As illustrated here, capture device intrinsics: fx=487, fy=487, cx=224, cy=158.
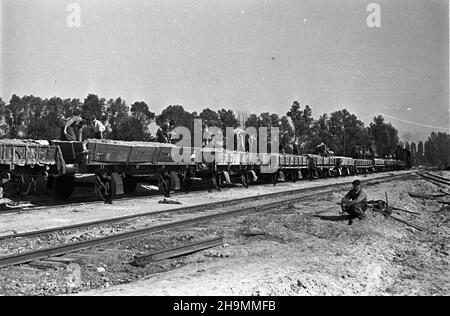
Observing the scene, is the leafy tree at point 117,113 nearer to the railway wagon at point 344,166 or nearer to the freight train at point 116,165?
the railway wagon at point 344,166

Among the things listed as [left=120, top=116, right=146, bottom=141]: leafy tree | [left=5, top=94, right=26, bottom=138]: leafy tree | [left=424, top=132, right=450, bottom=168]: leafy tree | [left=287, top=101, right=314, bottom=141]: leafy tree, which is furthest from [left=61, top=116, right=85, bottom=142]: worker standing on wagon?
[left=424, top=132, right=450, bottom=168]: leafy tree

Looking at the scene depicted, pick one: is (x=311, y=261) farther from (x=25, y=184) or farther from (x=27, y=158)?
(x=25, y=184)

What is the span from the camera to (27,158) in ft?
39.5

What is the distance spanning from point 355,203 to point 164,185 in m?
7.99

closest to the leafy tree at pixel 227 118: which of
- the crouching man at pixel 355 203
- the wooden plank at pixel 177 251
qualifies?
the crouching man at pixel 355 203

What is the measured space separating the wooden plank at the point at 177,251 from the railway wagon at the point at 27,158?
20.8 ft

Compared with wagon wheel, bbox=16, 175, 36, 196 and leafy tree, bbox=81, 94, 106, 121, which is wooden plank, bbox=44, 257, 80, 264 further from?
leafy tree, bbox=81, 94, 106, 121

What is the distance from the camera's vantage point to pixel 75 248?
7.23 metres

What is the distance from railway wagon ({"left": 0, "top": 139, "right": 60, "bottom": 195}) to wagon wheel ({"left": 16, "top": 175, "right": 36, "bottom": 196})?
2200 millimetres

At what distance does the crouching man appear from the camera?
1070 cm

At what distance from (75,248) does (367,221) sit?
21.1ft

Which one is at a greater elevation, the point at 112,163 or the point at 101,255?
the point at 112,163
